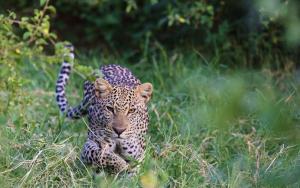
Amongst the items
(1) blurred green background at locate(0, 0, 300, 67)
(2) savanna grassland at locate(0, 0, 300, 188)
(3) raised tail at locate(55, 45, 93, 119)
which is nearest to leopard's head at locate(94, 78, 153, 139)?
(2) savanna grassland at locate(0, 0, 300, 188)

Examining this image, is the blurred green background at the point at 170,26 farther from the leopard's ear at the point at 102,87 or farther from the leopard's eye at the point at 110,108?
the leopard's eye at the point at 110,108

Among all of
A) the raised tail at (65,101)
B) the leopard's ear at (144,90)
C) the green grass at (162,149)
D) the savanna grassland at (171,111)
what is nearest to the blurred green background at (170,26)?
the savanna grassland at (171,111)

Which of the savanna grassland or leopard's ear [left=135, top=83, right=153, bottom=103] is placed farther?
leopard's ear [left=135, top=83, right=153, bottom=103]

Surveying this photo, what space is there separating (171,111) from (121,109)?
1.32 m

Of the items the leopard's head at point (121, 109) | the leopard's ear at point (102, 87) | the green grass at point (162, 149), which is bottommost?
the green grass at point (162, 149)

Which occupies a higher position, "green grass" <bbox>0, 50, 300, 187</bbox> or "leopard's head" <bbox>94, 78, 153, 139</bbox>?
"leopard's head" <bbox>94, 78, 153, 139</bbox>

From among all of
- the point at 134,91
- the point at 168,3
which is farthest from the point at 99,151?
the point at 168,3

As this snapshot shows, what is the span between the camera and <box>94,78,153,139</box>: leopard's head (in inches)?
172

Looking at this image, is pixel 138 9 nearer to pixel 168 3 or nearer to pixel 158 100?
pixel 168 3

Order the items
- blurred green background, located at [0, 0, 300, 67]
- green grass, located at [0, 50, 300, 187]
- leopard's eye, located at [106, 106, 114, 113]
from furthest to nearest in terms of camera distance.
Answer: blurred green background, located at [0, 0, 300, 67], leopard's eye, located at [106, 106, 114, 113], green grass, located at [0, 50, 300, 187]

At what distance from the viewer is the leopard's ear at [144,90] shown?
4.62 meters

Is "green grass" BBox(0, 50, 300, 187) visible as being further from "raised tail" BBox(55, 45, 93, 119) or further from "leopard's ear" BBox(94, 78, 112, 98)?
"leopard's ear" BBox(94, 78, 112, 98)

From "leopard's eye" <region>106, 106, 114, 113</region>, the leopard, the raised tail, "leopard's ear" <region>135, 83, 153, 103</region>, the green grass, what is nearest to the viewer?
the green grass

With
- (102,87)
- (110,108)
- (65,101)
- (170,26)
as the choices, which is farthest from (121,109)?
(170,26)
